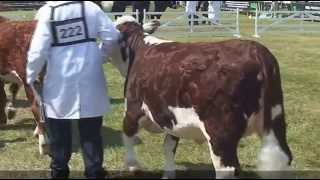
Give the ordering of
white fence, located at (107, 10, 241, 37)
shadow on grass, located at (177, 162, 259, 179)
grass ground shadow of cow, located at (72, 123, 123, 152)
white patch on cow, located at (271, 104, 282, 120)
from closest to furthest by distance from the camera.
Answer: white patch on cow, located at (271, 104, 282, 120)
shadow on grass, located at (177, 162, 259, 179)
grass ground shadow of cow, located at (72, 123, 123, 152)
white fence, located at (107, 10, 241, 37)

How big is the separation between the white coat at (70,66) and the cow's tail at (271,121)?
4.48ft

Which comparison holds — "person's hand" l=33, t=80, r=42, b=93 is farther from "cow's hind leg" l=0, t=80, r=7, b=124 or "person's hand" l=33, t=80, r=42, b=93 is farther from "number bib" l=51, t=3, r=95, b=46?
"cow's hind leg" l=0, t=80, r=7, b=124

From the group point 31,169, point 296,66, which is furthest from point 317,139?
point 296,66

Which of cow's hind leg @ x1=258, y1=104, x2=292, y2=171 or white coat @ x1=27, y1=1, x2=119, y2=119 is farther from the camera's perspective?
cow's hind leg @ x1=258, y1=104, x2=292, y2=171

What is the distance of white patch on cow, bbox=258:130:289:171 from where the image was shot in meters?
5.55

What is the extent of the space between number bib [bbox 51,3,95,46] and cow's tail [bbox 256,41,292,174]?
1481 millimetres

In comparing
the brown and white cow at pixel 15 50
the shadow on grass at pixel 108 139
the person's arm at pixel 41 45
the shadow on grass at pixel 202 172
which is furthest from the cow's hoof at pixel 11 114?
the person's arm at pixel 41 45

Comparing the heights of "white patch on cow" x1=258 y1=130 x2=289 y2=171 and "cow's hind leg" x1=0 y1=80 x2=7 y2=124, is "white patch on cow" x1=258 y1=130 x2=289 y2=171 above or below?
above

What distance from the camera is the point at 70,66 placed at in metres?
5.43

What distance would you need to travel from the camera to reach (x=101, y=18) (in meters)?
5.52

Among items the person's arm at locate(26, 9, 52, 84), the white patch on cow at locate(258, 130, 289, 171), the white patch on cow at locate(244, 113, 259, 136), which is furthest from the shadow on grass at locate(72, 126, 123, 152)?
the white patch on cow at locate(258, 130, 289, 171)

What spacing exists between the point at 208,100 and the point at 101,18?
1132 millimetres

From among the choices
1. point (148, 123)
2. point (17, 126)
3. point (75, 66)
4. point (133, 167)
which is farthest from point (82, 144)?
point (17, 126)

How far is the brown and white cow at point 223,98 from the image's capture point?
217 inches
